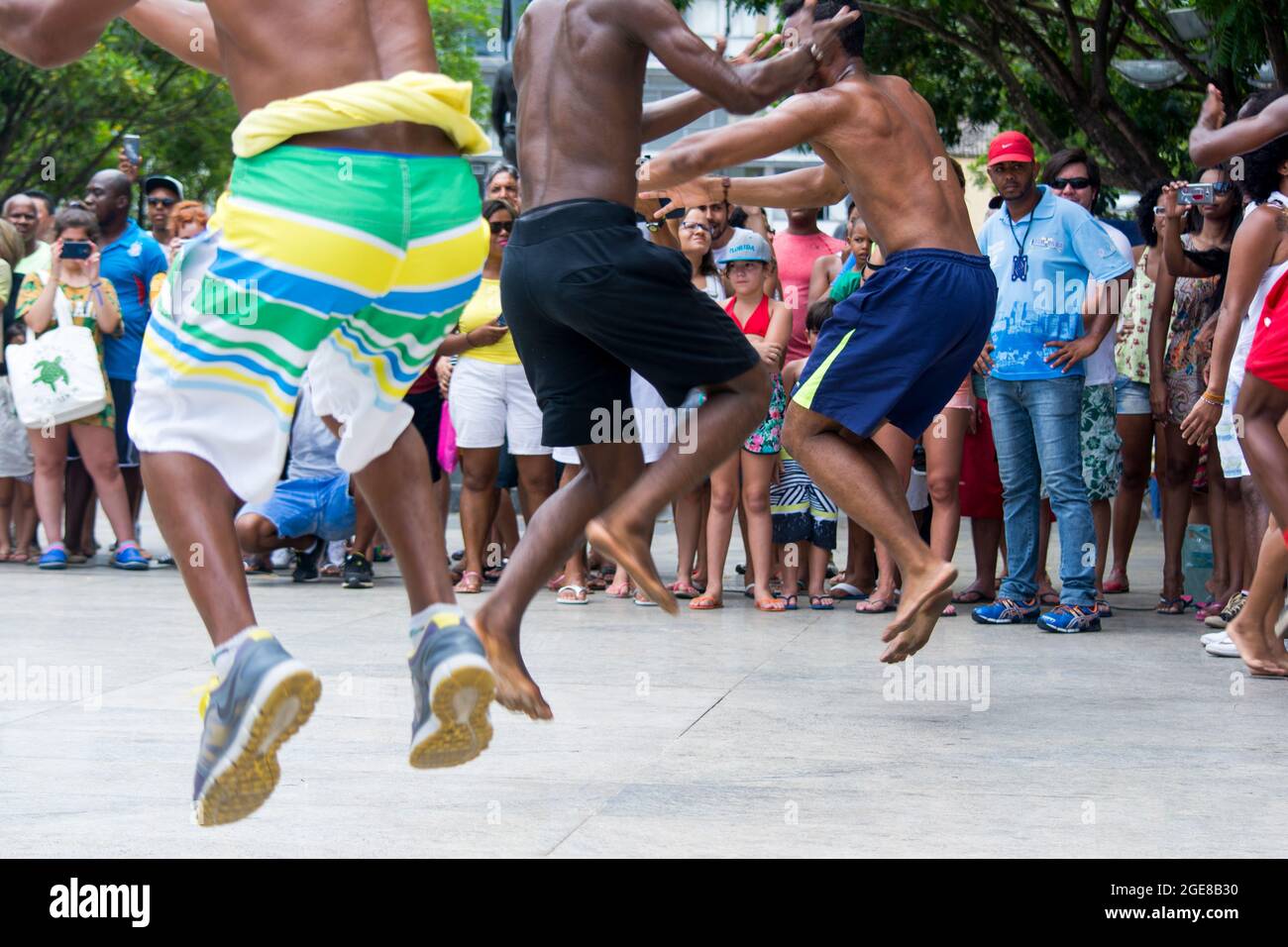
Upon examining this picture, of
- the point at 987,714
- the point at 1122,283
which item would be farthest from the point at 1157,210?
the point at 987,714

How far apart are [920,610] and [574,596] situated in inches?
176

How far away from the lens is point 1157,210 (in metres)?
9.27

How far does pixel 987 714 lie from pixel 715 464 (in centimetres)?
210

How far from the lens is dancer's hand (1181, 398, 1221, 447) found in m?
8.11

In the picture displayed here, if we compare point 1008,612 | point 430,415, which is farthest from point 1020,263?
point 430,415

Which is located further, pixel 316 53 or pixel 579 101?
pixel 579 101

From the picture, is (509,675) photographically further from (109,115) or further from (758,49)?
(109,115)

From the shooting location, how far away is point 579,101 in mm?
4625

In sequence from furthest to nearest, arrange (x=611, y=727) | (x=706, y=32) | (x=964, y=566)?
(x=706, y=32) < (x=964, y=566) < (x=611, y=727)

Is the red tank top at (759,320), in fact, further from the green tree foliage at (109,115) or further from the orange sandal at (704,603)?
the green tree foliage at (109,115)

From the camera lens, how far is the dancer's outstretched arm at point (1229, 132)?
6.39m

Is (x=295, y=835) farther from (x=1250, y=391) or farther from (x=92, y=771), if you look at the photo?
(x=1250, y=391)

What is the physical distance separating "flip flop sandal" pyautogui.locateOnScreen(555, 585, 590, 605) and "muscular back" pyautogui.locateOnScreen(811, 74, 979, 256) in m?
4.08

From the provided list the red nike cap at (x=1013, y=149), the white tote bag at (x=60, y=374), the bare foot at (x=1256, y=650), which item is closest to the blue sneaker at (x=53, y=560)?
the white tote bag at (x=60, y=374)
